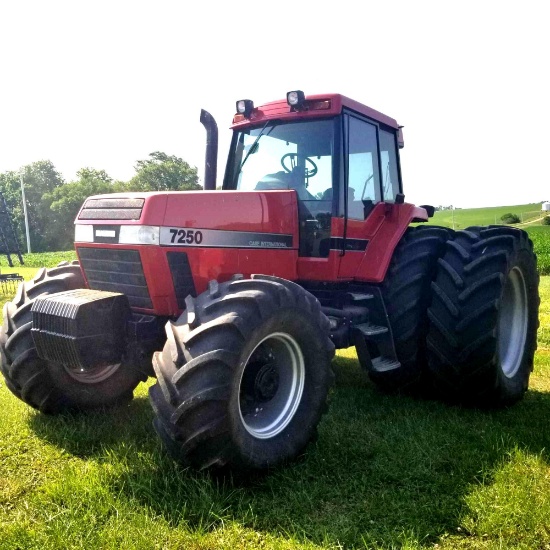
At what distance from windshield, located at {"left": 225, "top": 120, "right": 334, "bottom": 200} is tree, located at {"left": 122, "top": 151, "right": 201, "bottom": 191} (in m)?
50.4

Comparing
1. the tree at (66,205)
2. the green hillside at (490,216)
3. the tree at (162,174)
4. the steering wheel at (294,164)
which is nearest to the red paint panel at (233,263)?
the steering wheel at (294,164)

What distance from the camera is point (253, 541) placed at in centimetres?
267

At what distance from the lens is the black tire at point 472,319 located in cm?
441

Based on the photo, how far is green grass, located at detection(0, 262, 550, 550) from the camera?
270cm

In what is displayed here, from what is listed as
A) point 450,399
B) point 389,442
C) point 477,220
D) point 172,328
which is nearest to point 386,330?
point 450,399

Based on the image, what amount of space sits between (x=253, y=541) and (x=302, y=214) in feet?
8.56

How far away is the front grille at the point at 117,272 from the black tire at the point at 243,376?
1.65 ft

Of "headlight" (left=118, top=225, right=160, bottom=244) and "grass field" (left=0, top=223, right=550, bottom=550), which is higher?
"headlight" (left=118, top=225, right=160, bottom=244)

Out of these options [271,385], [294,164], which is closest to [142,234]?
[271,385]

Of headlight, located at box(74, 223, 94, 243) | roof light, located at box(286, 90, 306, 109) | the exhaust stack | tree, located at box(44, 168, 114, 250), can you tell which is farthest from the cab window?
tree, located at box(44, 168, 114, 250)

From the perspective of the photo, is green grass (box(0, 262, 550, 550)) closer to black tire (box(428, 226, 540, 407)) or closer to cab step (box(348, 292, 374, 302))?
black tire (box(428, 226, 540, 407))

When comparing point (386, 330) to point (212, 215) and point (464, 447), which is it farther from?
point (212, 215)

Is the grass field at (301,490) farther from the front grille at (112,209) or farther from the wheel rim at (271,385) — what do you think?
the front grille at (112,209)

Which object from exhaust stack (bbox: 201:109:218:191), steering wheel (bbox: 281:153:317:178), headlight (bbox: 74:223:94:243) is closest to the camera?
headlight (bbox: 74:223:94:243)
